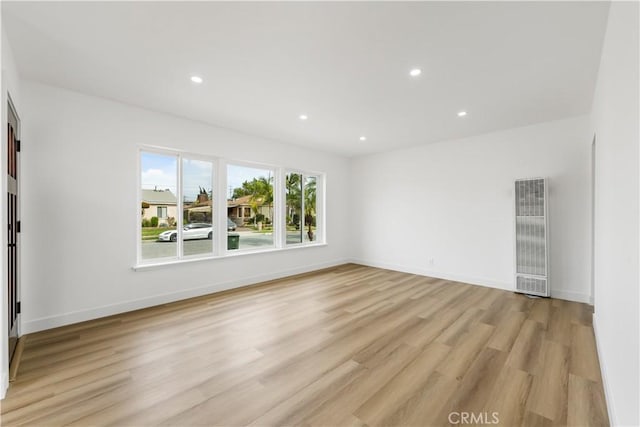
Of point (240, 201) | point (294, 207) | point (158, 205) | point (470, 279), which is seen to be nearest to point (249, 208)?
point (240, 201)

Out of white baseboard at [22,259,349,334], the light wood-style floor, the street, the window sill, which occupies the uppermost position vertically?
the street

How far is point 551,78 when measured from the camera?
9.36 feet

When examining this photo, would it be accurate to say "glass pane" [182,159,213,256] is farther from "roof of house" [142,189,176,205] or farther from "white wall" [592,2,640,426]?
"white wall" [592,2,640,426]

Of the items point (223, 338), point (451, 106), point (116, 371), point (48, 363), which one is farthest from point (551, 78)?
point (48, 363)

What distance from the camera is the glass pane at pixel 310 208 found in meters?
6.19

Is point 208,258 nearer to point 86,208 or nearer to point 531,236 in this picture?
point 86,208

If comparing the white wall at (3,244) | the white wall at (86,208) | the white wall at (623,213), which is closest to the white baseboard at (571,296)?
the white wall at (623,213)

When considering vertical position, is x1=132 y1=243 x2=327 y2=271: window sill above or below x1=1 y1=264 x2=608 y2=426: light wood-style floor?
above

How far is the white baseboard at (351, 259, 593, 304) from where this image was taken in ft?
13.0

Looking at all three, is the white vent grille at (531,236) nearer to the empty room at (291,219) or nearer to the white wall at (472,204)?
the empty room at (291,219)

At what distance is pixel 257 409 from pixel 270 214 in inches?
156

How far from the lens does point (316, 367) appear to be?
2.29 m

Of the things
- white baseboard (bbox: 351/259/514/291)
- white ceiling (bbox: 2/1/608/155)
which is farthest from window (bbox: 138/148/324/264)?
white baseboard (bbox: 351/259/514/291)

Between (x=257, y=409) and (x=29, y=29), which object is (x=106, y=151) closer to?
(x=29, y=29)
